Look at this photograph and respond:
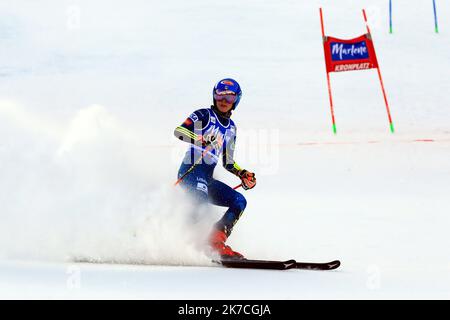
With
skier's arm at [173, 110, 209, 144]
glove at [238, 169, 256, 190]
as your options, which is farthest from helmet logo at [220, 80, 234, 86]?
glove at [238, 169, 256, 190]

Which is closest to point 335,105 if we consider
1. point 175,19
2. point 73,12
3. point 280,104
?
point 280,104

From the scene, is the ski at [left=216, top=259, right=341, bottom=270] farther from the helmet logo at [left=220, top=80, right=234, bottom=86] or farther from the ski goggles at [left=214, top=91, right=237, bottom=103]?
the helmet logo at [left=220, top=80, right=234, bottom=86]

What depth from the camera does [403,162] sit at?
1159 cm

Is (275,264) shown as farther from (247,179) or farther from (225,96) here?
(225,96)

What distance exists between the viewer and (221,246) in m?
6.31

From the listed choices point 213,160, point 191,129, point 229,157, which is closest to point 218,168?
point 229,157

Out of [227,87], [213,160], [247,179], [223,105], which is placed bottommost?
[247,179]

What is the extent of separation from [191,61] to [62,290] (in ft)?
47.9

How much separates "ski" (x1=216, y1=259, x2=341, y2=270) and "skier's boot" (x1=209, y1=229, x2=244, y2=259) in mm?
84

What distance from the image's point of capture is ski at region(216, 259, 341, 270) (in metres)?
6.08

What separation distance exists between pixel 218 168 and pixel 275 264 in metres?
6.13

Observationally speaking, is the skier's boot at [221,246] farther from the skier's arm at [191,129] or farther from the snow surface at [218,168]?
the skier's arm at [191,129]

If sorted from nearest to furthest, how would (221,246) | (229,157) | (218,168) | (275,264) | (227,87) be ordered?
(275,264) < (221,246) < (227,87) < (229,157) < (218,168)

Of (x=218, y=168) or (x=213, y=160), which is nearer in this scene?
(x=213, y=160)
